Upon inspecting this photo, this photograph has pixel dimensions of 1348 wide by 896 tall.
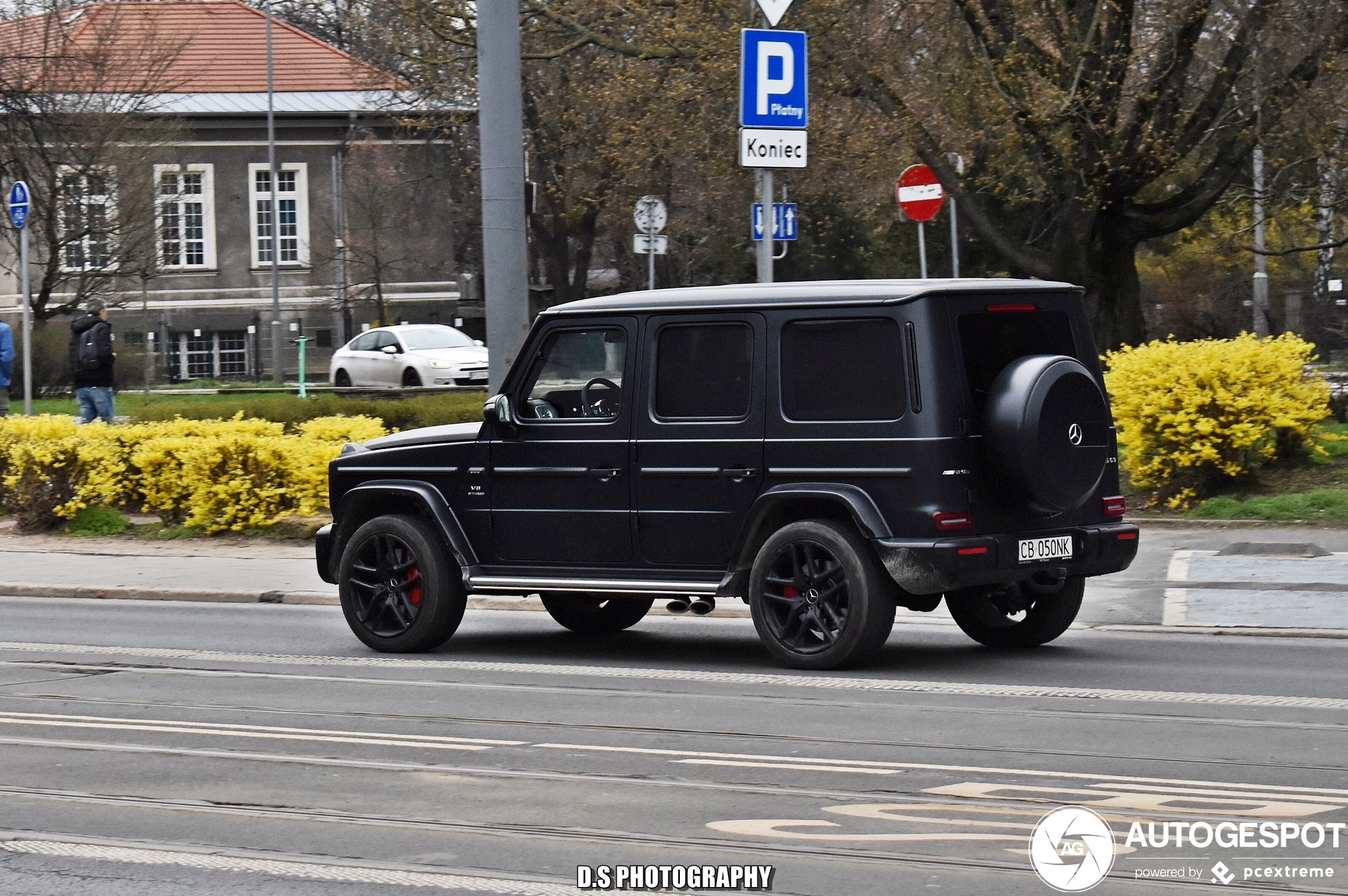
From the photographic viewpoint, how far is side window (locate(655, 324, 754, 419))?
9.64 m

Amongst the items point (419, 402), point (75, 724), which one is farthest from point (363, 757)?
point (419, 402)

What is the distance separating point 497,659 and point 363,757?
9.69ft

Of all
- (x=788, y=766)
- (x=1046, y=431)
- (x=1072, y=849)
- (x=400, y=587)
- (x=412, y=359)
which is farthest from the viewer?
(x=412, y=359)

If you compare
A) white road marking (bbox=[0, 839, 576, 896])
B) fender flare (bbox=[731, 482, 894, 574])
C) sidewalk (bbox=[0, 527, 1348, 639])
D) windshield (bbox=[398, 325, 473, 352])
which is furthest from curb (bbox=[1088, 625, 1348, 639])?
windshield (bbox=[398, 325, 473, 352])

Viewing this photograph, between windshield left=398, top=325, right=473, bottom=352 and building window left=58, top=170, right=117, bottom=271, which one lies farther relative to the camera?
windshield left=398, top=325, right=473, bottom=352

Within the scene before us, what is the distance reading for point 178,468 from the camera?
Answer: 1775cm

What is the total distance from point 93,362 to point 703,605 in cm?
1545

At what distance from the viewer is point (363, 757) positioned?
24.6ft

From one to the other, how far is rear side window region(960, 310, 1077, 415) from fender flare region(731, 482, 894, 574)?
2.39 ft

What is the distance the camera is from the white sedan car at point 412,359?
37.5 m

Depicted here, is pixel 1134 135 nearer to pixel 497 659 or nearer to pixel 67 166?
pixel 497 659

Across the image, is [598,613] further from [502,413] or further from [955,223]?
[955,223]

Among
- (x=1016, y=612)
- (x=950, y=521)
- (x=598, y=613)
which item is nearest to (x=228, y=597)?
(x=598, y=613)

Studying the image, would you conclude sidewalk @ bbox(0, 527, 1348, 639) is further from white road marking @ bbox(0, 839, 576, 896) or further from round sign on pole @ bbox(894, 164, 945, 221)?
white road marking @ bbox(0, 839, 576, 896)
